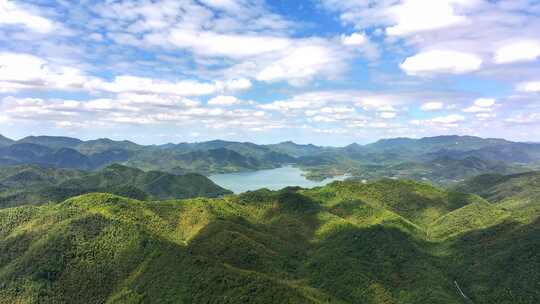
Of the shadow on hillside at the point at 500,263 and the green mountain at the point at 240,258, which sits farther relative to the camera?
the shadow on hillside at the point at 500,263

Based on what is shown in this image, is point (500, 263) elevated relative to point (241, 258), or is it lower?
lower

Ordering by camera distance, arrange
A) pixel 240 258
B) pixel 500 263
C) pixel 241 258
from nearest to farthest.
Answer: pixel 240 258 < pixel 241 258 < pixel 500 263

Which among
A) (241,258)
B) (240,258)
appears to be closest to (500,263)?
(241,258)

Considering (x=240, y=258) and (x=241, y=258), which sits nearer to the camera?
(x=240, y=258)

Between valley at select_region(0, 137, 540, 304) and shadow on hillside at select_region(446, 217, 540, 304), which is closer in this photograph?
valley at select_region(0, 137, 540, 304)

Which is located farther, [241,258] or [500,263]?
[500,263]

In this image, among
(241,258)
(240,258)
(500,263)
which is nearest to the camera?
(240,258)

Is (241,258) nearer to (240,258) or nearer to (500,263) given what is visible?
(240,258)

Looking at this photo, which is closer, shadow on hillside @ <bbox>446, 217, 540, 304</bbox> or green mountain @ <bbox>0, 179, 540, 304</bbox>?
green mountain @ <bbox>0, 179, 540, 304</bbox>

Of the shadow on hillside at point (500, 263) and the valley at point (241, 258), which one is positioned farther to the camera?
the shadow on hillside at point (500, 263)
